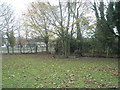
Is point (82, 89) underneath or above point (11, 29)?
underneath

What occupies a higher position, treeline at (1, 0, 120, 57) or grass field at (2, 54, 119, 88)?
treeline at (1, 0, 120, 57)

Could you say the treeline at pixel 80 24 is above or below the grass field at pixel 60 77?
above

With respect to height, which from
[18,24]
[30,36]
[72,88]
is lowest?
[72,88]

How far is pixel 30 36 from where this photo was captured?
17922mm

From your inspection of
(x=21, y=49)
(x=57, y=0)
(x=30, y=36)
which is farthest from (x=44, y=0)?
(x=21, y=49)

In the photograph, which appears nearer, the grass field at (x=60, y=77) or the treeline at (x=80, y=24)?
the grass field at (x=60, y=77)

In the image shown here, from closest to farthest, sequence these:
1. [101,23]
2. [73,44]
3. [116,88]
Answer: [116,88] < [101,23] < [73,44]

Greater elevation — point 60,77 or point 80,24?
point 80,24

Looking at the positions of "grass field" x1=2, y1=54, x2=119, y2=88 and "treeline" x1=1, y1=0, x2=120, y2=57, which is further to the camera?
"treeline" x1=1, y1=0, x2=120, y2=57

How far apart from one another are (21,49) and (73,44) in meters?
8.24

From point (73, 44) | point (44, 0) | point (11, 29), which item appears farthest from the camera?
point (11, 29)

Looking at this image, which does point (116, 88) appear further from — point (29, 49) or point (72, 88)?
point (29, 49)

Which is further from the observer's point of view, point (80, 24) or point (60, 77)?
point (80, 24)

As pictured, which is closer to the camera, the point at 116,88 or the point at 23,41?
the point at 116,88
